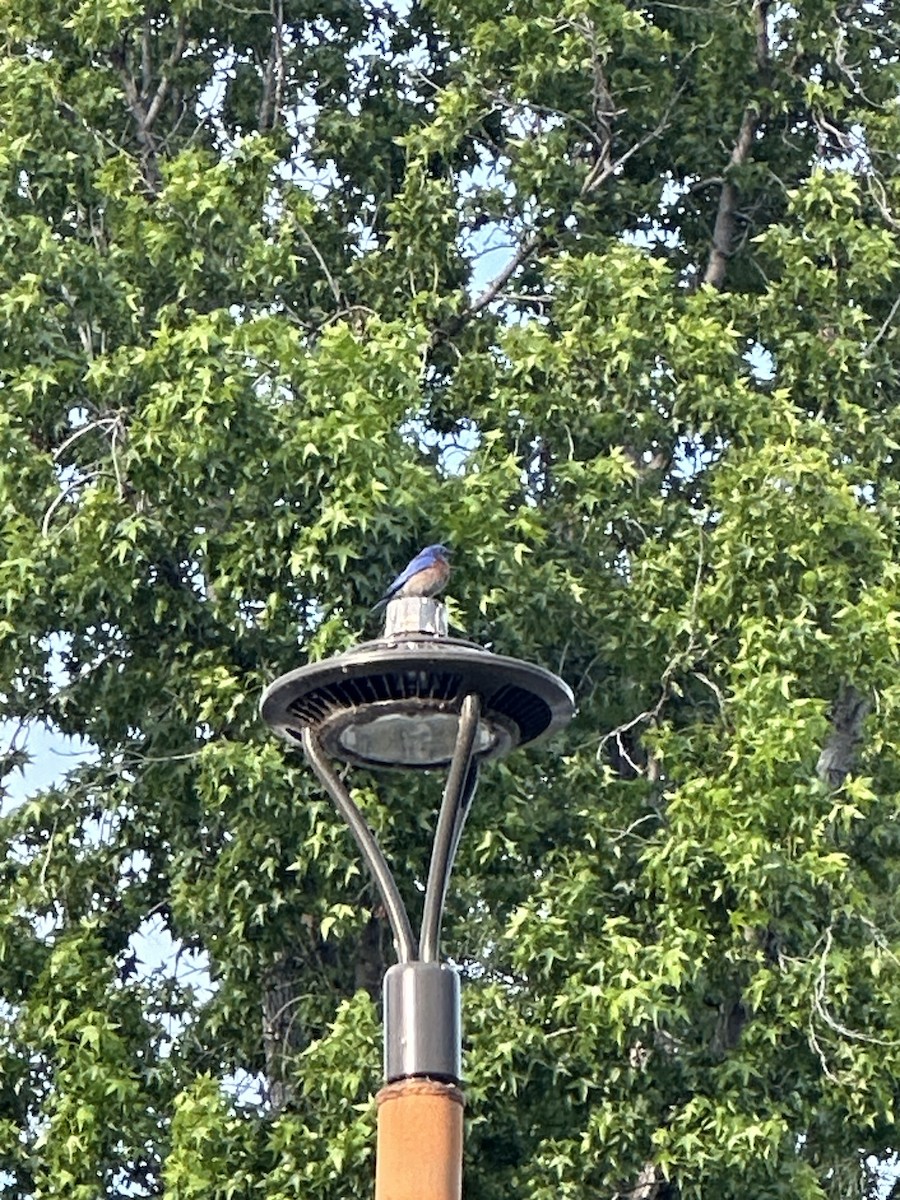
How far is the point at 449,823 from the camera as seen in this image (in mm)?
8156

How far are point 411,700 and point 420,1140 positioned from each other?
1.15 meters

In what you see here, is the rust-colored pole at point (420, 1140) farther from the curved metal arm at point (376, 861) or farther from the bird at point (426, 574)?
the bird at point (426, 574)

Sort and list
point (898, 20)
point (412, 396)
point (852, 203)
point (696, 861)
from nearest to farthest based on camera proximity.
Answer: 1. point (696, 861)
2. point (412, 396)
3. point (852, 203)
4. point (898, 20)

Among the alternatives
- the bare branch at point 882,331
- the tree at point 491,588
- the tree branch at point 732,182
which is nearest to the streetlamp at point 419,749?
the tree at point 491,588

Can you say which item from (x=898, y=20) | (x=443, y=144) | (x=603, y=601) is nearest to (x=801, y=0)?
(x=898, y=20)

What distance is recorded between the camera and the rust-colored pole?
7.92 meters

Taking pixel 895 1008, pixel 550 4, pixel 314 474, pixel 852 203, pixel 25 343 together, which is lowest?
pixel 895 1008

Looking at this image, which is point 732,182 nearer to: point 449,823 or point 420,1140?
point 449,823

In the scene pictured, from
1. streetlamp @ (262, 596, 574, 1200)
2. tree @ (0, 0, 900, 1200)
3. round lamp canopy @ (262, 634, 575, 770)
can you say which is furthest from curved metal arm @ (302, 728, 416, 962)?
tree @ (0, 0, 900, 1200)

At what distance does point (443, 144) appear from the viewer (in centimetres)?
1806

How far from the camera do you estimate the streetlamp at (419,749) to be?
26.1ft

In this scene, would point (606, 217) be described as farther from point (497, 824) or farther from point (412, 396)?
point (497, 824)

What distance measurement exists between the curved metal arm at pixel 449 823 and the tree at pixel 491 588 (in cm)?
605

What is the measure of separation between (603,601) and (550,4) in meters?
3.54
